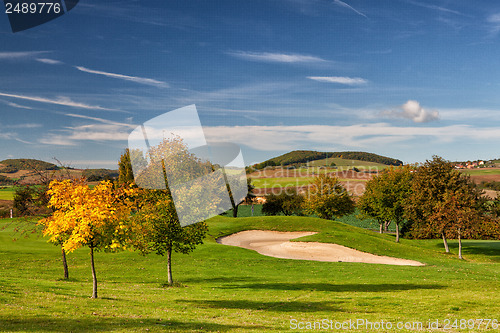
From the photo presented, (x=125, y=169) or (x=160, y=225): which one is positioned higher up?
(x=125, y=169)

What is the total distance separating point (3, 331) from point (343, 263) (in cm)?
2868

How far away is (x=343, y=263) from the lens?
1378 inches

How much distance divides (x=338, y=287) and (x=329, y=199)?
43.8m

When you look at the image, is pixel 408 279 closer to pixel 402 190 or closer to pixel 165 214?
pixel 165 214

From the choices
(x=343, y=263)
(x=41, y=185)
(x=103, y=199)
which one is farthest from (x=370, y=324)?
(x=41, y=185)

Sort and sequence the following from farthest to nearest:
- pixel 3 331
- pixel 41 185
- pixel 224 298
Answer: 1. pixel 41 185
2. pixel 224 298
3. pixel 3 331

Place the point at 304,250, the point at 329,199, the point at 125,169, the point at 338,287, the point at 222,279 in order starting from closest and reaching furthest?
the point at 338,287
the point at 222,279
the point at 304,250
the point at 329,199
the point at 125,169

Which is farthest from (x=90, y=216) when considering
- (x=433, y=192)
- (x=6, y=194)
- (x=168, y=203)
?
(x=6, y=194)

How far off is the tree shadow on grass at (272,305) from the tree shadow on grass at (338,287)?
4.33 meters

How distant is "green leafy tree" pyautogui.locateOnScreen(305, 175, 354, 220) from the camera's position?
67.7 meters

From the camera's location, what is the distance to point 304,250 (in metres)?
40.6

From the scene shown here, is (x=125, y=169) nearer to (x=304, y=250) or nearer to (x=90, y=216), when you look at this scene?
(x=304, y=250)

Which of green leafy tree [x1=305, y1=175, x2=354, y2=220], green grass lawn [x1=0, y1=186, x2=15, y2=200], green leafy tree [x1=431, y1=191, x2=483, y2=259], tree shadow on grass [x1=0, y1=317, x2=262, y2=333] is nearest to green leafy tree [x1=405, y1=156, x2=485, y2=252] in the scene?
green leafy tree [x1=431, y1=191, x2=483, y2=259]

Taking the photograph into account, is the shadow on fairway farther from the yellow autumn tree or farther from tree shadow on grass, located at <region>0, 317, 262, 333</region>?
the yellow autumn tree
